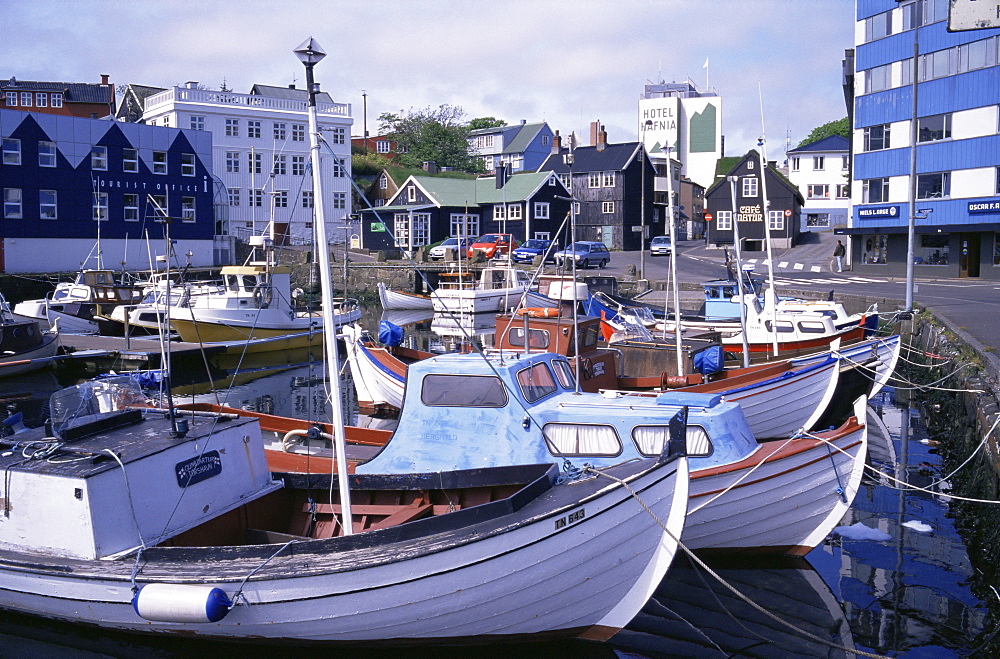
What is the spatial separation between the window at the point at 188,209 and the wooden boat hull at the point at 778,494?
159 ft

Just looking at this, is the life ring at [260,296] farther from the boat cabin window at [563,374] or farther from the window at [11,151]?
the window at [11,151]

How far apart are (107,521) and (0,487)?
1.26 meters

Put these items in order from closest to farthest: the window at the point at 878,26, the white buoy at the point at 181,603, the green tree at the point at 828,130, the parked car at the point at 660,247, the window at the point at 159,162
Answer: the white buoy at the point at 181,603 < the window at the point at 878,26 < the window at the point at 159,162 < the parked car at the point at 660,247 < the green tree at the point at 828,130

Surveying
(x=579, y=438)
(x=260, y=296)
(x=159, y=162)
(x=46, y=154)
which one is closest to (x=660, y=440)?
(x=579, y=438)

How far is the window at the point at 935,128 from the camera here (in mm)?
42188

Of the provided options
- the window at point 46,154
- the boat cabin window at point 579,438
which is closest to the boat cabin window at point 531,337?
the boat cabin window at point 579,438

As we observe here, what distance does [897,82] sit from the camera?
4409cm

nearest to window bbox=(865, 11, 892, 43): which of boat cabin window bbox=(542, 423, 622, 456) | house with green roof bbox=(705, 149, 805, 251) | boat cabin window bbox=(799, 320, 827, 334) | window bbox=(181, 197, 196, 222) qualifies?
house with green roof bbox=(705, 149, 805, 251)

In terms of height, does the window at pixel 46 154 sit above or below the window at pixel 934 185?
above

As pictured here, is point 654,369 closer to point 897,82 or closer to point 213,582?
point 213,582

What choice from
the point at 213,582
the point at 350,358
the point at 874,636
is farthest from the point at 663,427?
the point at 350,358

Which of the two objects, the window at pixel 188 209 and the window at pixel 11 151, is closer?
the window at pixel 11 151

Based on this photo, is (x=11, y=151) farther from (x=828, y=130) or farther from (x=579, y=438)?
(x=828, y=130)

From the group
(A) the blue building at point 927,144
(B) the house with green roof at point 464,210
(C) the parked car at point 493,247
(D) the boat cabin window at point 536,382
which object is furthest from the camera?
(B) the house with green roof at point 464,210
